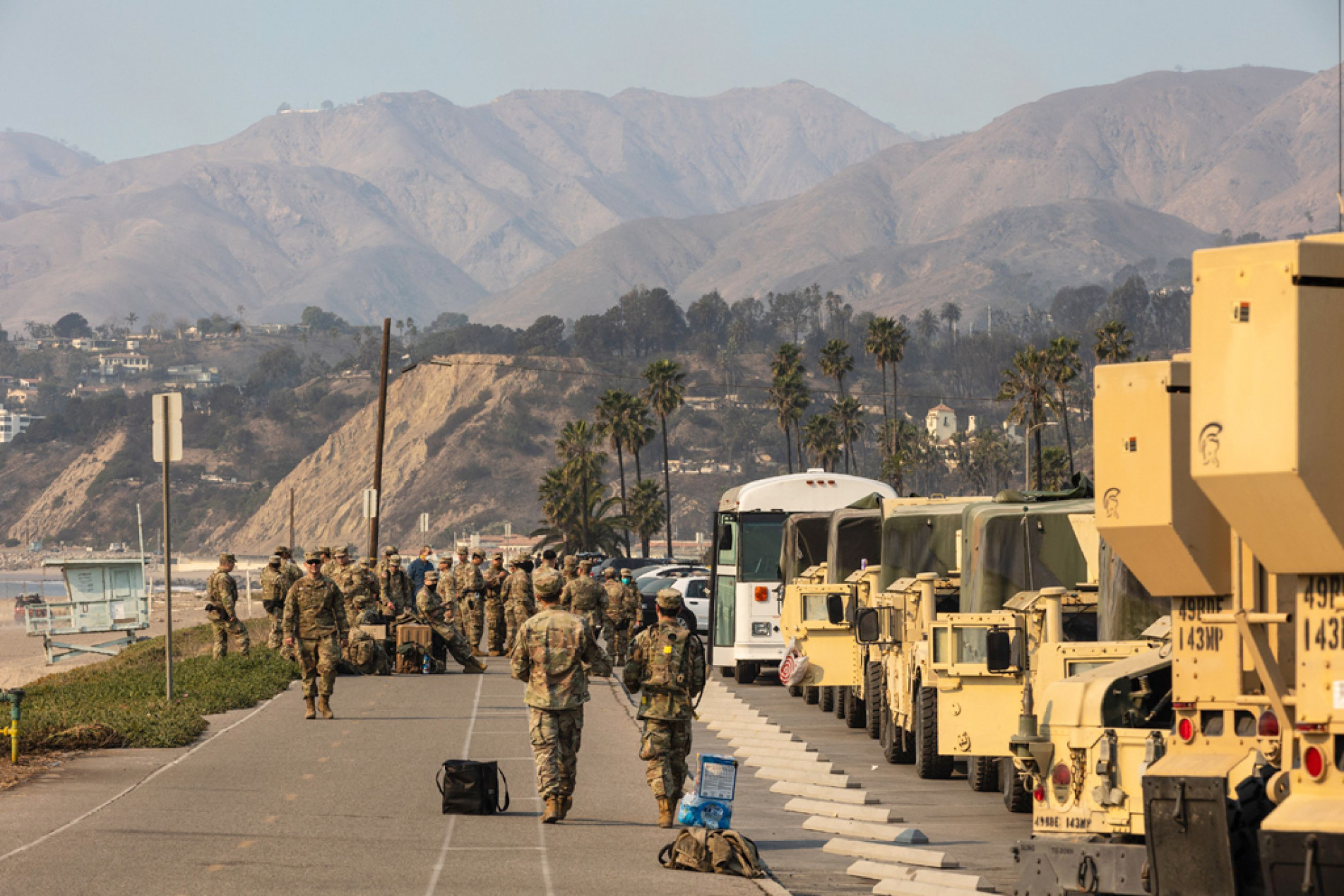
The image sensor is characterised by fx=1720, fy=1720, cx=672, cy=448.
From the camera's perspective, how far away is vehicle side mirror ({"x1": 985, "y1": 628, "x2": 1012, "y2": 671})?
485 inches

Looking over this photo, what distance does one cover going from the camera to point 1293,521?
6.48 m

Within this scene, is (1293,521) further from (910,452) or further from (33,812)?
(910,452)

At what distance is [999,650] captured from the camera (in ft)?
41.8

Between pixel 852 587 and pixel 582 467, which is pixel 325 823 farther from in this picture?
pixel 582 467

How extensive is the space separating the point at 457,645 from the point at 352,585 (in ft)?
6.20

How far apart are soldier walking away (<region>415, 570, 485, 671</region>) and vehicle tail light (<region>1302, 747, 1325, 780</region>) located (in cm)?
2129

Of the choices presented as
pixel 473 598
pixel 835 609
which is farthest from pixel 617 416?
pixel 835 609

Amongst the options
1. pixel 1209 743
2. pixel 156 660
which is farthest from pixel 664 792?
pixel 156 660

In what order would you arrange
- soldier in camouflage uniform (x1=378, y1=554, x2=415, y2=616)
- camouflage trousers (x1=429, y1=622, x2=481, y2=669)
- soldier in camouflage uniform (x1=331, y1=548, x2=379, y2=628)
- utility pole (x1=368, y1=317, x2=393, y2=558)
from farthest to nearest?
utility pole (x1=368, y1=317, x2=393, y2=558) → soldier in camouflage uniform (x1=378, y1=554, x2=415, y2=616) → camouflage trousers (x1=429, y1=622, x2=481, y2=669) → soldier in camouflage uniform (x1=331, y1=548, x2=379, y2=628)

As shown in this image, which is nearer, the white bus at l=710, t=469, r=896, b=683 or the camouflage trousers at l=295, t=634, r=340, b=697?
the camouflage trousers at l=295, t=634, r=340, b=697

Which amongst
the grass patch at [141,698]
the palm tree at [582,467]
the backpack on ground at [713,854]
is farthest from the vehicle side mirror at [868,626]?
the palm tree at [582,467]

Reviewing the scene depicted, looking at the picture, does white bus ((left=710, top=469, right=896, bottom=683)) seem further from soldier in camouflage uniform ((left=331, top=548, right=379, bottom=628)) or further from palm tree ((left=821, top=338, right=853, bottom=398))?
palm tree ((left=821, top=338, right=853, bottom=398))

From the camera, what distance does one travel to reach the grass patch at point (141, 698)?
16984 millimetres

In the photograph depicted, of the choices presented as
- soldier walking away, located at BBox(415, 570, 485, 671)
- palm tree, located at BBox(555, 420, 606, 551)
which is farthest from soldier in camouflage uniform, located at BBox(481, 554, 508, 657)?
palm tree, located at BBox(555, 420, 606, 551)
